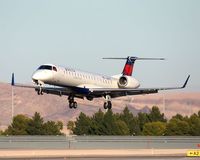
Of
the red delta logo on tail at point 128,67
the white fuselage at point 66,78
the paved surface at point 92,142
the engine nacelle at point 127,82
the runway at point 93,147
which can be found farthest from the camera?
the red delta logo on tail at point 128,67

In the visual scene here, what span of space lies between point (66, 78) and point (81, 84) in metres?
2.69

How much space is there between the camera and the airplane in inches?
2643

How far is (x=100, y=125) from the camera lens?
13350 centimetres

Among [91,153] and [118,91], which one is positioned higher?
[118,91]

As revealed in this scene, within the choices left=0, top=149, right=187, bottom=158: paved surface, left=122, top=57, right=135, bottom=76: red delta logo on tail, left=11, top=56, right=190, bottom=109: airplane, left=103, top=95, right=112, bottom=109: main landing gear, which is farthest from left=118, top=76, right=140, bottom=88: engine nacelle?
left=0, top=149, right=187, bottom=158: paved surface

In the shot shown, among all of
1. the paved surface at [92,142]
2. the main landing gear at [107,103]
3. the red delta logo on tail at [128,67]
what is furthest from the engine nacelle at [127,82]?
the red delta logo on tail at [128,67]

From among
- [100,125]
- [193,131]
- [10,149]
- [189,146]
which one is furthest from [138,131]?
[10,149]

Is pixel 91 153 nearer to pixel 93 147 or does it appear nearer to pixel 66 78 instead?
pixel 93 147

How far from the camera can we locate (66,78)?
225 feet

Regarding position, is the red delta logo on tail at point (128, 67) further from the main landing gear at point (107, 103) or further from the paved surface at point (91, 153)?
the paved surface at point (91, 153)

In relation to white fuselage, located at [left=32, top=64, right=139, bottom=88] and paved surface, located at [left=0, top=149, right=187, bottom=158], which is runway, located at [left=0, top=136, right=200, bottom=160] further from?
white fuselage, located at [left=32, top=64, right=139, bottom=88]

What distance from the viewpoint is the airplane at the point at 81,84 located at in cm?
6712

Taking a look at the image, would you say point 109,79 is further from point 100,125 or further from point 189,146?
point 100,125

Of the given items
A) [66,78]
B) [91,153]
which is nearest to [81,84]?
[66,78]
